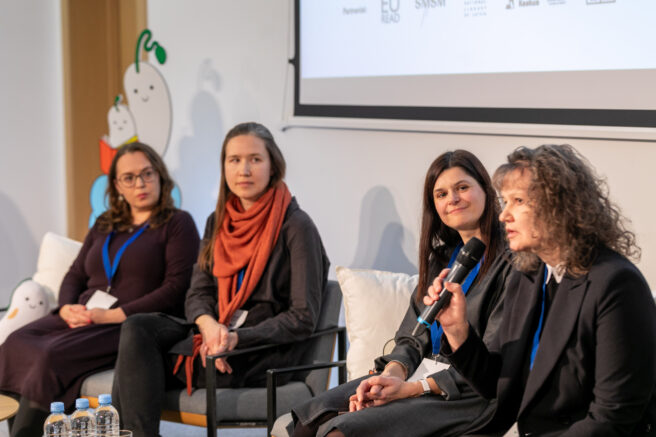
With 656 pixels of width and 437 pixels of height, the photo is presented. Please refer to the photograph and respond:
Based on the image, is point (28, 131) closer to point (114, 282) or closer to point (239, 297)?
point (114, 282)

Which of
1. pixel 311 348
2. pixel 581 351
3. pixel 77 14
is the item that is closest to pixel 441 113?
pixel 311 348

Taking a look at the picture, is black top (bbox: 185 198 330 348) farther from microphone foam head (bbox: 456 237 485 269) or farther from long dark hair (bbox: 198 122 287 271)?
microphone foam head (bbox: 456 237 485 269)

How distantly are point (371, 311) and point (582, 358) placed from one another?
3.76ft

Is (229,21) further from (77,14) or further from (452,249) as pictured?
(452,249)

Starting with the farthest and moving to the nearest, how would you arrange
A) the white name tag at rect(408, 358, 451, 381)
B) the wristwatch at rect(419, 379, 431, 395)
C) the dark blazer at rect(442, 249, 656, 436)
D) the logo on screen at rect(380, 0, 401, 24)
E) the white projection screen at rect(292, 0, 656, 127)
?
the logo on screen at rect(380, 0, 401, 24)
the white projection screen at rect(292, 0, 656, 127)
the white name tag at rect(408, 358, 451, 381)
the wristwatch at rect(419, 379, 431, 395)
the dark blazer at rect(442, 249, 656, 436)

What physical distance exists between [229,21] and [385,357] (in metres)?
2.51

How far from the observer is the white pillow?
123 inches

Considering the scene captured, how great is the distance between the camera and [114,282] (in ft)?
13.2

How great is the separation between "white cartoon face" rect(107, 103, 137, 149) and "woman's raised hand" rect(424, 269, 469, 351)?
3.54 metres

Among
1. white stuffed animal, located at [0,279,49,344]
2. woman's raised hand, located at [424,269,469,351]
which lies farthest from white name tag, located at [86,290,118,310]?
woman's raised hand, located at [424,269,469,351]

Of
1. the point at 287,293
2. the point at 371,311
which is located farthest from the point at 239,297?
the point at 371,311

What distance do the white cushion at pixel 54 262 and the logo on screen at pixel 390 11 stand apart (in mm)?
1991

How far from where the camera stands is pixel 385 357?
2.81 metres

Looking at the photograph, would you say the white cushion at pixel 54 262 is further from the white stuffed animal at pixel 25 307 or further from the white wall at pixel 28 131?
the white wall at pixel 28 131
